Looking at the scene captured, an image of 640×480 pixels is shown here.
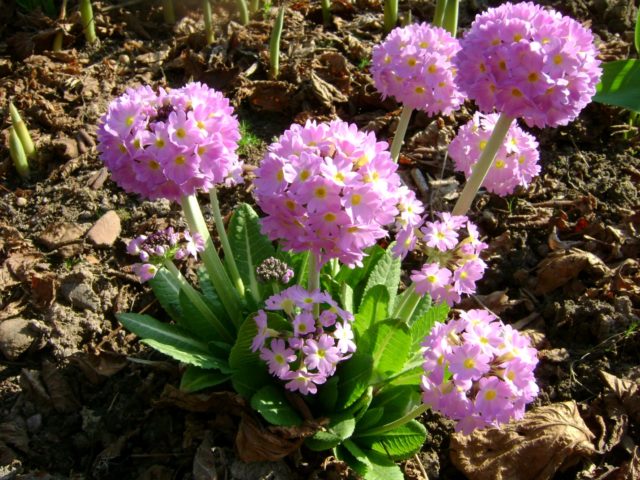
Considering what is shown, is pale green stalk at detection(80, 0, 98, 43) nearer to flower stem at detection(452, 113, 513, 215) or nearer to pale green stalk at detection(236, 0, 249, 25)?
pale green stalk at detection(236, 0, 249, 25)

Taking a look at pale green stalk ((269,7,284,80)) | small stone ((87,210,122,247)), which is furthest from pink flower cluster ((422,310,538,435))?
pale green stalk ((269,7,284,80))

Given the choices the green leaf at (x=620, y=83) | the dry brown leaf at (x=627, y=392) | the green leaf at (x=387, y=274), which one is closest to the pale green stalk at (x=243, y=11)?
the green leaf at (x=620, y=83)

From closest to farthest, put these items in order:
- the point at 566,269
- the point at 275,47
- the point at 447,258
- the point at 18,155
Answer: the point at 447,258
the point at 566,269
the point at 18,155
the point at 275,47

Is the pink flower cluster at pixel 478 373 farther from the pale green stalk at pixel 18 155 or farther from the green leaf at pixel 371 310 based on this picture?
the pale green stalk at pixel 18 155

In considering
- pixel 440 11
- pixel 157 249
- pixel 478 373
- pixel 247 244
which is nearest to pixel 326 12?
pixel 440 11

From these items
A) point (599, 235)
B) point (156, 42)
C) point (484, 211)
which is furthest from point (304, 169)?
point (156, 42)

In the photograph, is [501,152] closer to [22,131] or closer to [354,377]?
[354,377]
